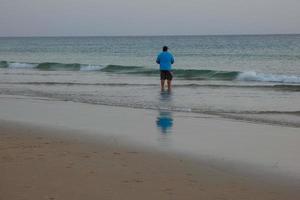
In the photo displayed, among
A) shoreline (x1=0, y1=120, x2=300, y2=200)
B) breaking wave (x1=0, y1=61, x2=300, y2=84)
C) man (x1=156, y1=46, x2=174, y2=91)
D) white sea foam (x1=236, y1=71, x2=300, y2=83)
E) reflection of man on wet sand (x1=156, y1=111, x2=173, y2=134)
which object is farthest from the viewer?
breaking wave (x1=0, y1=61, x2=300, y2=84)

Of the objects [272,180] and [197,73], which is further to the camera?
[197,73]

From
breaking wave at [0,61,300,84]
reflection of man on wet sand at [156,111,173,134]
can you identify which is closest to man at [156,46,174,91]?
reflection of man on wet sand at [156,111,173,134]

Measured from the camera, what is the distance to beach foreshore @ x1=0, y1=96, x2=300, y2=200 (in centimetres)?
516

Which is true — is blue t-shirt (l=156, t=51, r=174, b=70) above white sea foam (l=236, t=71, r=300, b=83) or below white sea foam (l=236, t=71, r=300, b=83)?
below

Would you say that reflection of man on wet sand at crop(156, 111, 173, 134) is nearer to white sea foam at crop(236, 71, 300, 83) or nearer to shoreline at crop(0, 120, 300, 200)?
shoreline at crop(0, 120, 300, 200)

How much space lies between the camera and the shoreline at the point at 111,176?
16.8 ft

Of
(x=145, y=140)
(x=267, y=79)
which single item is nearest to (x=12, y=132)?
(x=145, y=140)

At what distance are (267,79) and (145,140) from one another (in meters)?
17.1

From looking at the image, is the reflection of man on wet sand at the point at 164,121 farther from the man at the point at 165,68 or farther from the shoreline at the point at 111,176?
the man at the point at 165,68

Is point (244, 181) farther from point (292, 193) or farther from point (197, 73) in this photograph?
point (197, 73)

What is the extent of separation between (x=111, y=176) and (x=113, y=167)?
1.52 feet

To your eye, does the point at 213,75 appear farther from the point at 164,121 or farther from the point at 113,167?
the point at 113,167

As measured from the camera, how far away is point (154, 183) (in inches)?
215

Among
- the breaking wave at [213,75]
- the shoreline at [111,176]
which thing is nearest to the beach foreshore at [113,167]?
the shoreline at [111,176]
